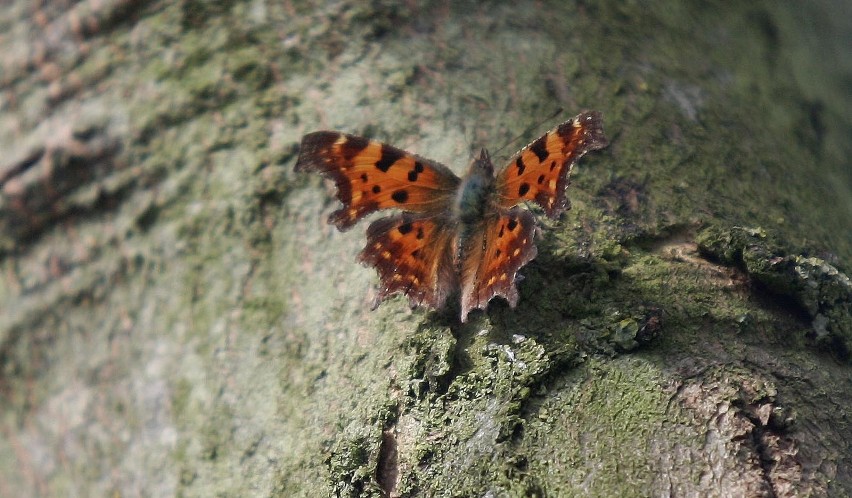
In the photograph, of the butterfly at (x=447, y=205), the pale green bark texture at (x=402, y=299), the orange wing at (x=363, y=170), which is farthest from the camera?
the orange wing at (x=363, y=170)

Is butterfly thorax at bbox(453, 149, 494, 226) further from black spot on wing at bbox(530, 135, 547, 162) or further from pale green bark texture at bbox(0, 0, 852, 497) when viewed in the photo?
black spot on wing at bbox(530, 135, 547, 162)

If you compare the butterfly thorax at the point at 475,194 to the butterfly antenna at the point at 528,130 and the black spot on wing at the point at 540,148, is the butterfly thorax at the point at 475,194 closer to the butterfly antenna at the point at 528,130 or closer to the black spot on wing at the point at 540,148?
the butterfly antenna at the point at 528,130

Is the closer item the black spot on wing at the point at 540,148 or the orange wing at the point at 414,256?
the orange wing at the point at 414,256

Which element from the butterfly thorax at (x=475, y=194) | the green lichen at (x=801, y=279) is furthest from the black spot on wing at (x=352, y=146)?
the green lichen at (x=801, y=279)

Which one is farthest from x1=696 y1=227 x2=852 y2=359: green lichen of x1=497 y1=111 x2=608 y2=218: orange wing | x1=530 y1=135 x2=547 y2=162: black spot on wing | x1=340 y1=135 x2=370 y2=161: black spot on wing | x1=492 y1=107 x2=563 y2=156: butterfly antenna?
x1=340 y1=135 x2=370 y2=161: black spot on wing

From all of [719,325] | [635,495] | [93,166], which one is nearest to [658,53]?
[719,325]

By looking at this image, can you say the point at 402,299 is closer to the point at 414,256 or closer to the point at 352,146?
the point at 414,256
